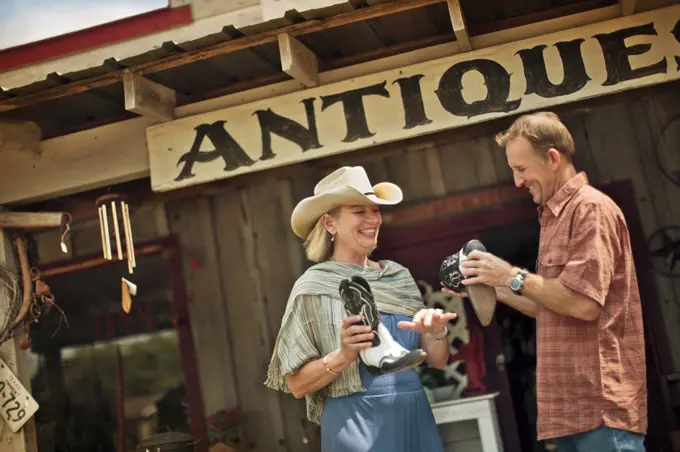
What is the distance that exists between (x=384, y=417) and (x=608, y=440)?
839 mm

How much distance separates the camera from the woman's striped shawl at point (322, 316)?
11.3 ft

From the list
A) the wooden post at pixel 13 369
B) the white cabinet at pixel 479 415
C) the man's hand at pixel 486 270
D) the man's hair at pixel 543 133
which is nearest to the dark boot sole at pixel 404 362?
the man's hand at pixel 486 270

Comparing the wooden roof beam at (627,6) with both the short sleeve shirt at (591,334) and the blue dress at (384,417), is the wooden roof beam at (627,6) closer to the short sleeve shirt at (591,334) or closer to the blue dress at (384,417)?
the short sleeve shirt at (591,334)

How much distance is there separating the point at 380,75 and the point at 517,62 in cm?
72

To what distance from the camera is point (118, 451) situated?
5.66m

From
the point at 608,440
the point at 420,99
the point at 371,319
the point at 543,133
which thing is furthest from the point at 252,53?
the point at 608,440

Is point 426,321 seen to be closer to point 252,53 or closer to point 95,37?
point 252,53

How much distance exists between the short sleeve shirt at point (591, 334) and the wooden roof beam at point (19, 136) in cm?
323

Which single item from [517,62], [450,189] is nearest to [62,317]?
[450,189]

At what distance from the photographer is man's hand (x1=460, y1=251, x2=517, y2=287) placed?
328 centimetres

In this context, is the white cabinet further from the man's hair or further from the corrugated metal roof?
the corrugated metal roof

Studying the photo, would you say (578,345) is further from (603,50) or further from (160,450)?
(160,450)

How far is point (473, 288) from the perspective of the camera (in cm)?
335

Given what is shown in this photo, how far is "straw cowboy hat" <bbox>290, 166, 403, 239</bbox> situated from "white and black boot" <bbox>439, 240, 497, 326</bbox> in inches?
17.0
